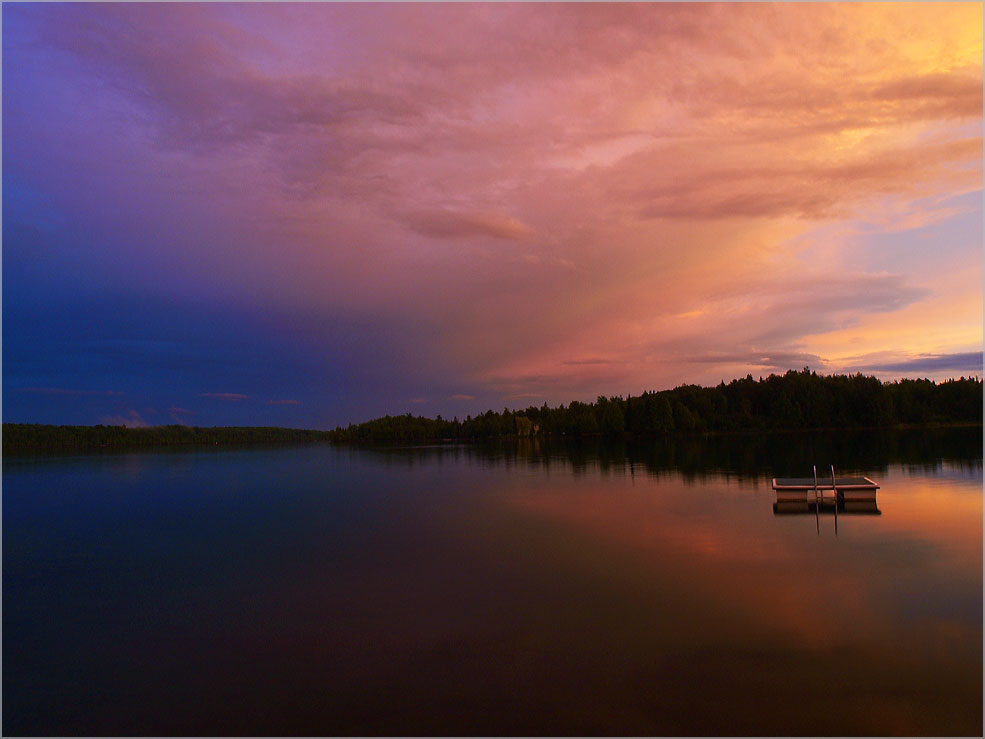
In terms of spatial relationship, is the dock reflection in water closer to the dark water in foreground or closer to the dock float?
the dock float

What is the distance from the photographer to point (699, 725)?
845 cm

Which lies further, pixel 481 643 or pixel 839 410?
pixel 839 410

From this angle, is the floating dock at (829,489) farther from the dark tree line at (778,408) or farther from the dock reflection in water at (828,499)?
the dark tree line at (778,408)

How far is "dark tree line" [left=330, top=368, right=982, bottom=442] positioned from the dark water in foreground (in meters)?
100

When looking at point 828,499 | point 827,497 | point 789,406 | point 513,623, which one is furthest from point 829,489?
point 789,406

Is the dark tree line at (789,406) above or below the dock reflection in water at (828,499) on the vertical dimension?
above

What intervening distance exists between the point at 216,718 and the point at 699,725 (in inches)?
275

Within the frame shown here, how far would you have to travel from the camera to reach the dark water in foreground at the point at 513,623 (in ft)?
29.8

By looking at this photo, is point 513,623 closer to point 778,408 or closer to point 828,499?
point 828,499

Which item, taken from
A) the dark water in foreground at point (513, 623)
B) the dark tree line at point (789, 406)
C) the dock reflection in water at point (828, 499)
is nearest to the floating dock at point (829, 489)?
the dock reflection in water at point (828, 499)

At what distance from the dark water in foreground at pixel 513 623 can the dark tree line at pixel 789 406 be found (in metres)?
100

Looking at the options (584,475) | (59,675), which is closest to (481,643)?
(59,675)

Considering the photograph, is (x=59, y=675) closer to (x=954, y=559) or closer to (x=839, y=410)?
(x=954, y=559)

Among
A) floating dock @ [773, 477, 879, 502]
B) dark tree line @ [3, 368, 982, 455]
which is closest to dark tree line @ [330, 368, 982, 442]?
dark tree line @ [3, 368, 982, 455]
